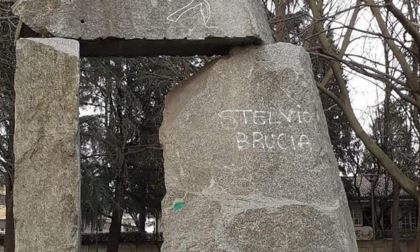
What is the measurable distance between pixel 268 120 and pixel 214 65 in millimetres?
493

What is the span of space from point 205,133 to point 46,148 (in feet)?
3.09

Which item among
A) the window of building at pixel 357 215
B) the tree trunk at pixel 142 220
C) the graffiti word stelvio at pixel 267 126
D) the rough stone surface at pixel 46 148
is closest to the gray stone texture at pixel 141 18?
the rough stone surface at pixel 46 148

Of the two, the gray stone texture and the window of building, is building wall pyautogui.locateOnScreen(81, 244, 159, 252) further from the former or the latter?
the gray stone texture

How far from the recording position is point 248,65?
13.1 ft

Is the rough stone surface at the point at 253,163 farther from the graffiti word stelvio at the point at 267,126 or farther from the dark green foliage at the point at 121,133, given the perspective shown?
the dark green foliage at the point at 121,133

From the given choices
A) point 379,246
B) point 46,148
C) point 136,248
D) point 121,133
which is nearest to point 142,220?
point 136,248

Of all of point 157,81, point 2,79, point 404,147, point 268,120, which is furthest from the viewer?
point 404,147

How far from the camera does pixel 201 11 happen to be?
3.89 m

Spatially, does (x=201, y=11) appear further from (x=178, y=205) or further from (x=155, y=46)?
(x=178, y=205)

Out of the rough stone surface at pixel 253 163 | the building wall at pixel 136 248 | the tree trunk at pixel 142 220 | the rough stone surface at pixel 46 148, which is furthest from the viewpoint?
the building wall at pixel 136 248

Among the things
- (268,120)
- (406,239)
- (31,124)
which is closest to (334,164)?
(268,120)

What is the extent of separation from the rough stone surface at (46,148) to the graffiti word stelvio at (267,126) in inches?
36.8

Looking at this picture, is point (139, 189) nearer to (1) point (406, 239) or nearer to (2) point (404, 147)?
(2) point (404, 147)

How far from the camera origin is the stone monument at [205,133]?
357cm
